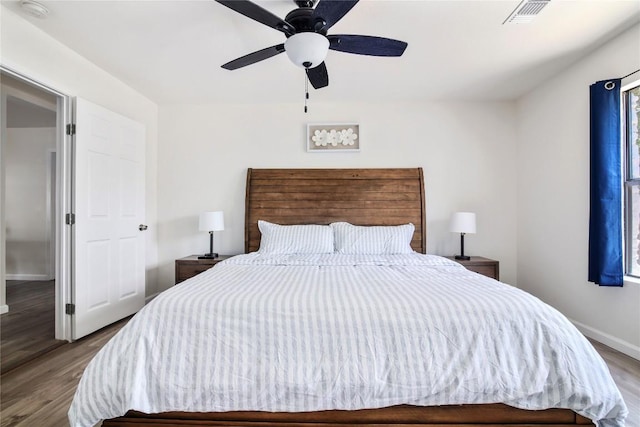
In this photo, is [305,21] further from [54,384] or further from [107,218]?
[54,384]

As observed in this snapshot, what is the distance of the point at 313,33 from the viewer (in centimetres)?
167

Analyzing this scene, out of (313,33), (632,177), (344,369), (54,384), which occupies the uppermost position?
(313,33)

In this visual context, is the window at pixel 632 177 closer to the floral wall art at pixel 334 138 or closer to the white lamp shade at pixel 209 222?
the floral wall art at pixel 334 138

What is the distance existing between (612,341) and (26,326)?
17.2 ft

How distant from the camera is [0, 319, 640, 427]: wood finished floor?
1555mm

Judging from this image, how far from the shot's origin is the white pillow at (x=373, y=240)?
286cm

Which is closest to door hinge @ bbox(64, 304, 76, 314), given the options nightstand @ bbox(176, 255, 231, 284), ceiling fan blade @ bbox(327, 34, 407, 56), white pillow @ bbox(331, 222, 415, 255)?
nightstand @ bbox(176, 255, 231, 284)

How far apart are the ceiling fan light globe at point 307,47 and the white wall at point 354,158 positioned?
183cm

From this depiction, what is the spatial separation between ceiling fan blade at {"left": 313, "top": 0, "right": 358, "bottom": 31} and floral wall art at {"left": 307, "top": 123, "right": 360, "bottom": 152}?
6.10 ft

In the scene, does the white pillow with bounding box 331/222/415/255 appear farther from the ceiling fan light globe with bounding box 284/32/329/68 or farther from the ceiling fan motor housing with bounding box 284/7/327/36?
the ceiling fan motor housing with bounding box 284/7/327/36

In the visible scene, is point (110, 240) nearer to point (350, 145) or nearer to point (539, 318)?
point (350, 145)

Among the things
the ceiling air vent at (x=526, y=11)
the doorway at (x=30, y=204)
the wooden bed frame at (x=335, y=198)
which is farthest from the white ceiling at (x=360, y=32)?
the doorway at (x=30, y=204)

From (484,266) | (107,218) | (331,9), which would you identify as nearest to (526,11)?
(331,9)

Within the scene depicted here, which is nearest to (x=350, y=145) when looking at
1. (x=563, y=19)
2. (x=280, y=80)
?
(x=280, y=80)
